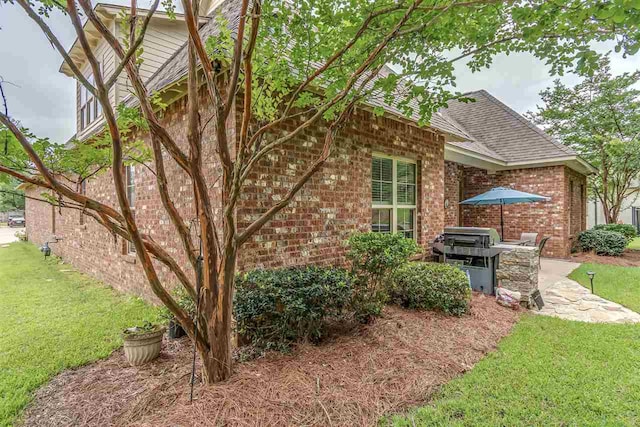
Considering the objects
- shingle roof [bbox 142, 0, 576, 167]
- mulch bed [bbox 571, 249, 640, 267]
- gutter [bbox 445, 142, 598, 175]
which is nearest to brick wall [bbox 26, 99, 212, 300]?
shingle roof [bbox 142, 0, 576, 167]

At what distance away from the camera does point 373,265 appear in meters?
4.47

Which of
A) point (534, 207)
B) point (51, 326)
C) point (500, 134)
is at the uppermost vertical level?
point (500, 134)

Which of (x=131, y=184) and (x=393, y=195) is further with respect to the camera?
(x=131, y=184)

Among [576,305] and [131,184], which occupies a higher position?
[131,184]

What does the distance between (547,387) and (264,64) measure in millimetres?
4201

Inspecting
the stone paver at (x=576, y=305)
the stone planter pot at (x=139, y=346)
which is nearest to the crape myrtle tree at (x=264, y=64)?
the stone planter pot at (x=139, y=346)

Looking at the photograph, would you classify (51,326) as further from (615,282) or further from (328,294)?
(615,282)

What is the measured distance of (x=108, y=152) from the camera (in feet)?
11.2

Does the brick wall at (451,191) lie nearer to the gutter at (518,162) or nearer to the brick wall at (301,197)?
the gutter at (518,162)

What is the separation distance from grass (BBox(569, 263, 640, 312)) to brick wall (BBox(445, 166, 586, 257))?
162cm

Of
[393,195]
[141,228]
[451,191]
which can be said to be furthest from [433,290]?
[451,191]

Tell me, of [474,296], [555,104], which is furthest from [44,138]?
[555,104]

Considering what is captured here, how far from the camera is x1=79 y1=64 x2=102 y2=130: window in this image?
28.2ft

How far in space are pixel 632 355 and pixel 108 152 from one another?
630 centimetres
